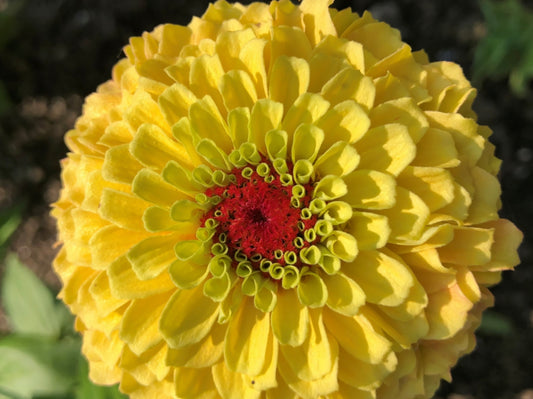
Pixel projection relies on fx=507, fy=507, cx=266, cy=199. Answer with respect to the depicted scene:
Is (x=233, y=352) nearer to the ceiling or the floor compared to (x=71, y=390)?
nearer to the ceiling

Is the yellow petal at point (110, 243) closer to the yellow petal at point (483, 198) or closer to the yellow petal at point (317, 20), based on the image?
the yellow petal at point (317, 20)

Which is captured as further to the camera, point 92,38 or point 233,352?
point 92,38

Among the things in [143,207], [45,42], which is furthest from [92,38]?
[143,207]

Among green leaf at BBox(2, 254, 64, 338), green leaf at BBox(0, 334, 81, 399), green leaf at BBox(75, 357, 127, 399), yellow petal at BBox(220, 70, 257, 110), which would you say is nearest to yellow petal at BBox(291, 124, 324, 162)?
yellow petal at BBox(220, 70, 257, 110)

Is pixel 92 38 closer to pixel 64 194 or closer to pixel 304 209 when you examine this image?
pixel 64 194

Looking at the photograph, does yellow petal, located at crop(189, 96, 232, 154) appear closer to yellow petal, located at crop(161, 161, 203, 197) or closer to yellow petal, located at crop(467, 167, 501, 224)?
yellow petal, located at crop(161, 161, 203, 197)

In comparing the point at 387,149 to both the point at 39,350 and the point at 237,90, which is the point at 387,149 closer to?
the point at 237,90
